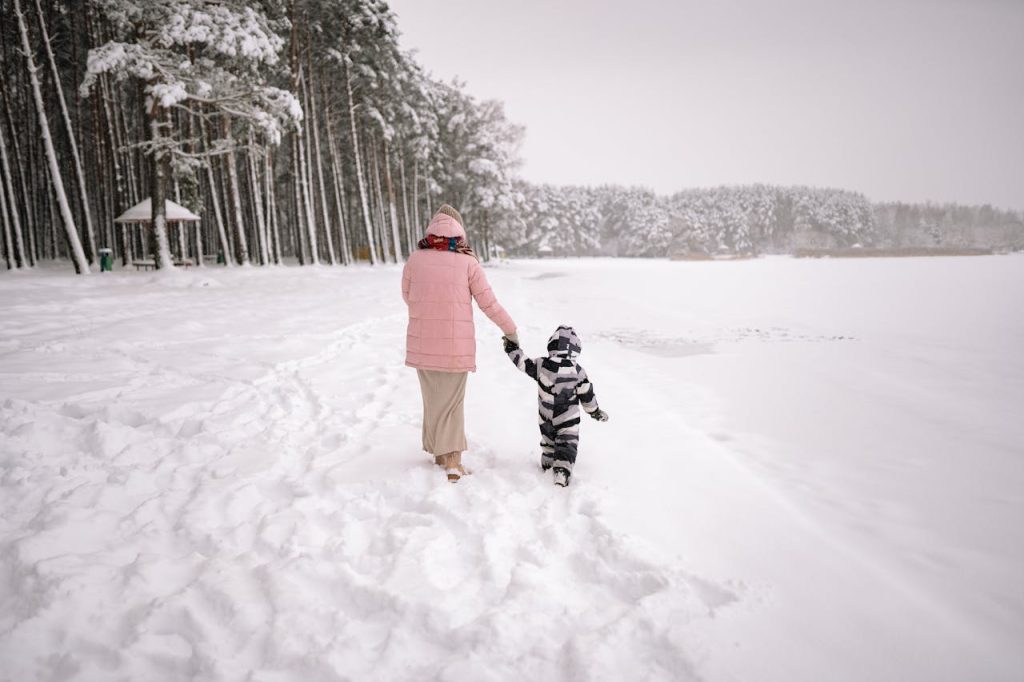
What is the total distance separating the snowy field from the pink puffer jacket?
0.93 meters

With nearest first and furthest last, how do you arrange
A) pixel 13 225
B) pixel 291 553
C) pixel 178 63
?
pixel 291 553 → pixel 178 63 → pixel 13 225

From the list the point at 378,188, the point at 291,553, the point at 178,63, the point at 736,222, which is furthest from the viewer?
the point at 736,222

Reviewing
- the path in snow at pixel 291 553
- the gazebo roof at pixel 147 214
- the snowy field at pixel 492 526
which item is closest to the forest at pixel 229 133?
the gazebo roof at pixel 147 214

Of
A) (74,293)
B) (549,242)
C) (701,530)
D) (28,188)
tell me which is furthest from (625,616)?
(549,242)

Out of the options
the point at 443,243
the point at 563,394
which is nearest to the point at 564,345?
the point at 563,394

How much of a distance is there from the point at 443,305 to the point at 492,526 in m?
1.55

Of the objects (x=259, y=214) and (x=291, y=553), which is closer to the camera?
(x=291, y=553)

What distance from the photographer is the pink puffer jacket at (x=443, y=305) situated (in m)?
3.56

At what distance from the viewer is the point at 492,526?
3.06 metres

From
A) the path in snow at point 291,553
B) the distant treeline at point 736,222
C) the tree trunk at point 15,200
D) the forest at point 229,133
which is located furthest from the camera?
the distant treeline at point 736,222

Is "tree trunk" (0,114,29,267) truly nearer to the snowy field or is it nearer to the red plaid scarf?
the snowy field

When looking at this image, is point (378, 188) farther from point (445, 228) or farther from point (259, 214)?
point (445, 228)

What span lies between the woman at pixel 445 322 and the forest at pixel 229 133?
14.2 meters

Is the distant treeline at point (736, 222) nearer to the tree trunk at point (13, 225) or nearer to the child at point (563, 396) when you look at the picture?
the tree trunk at point (13, 225)
